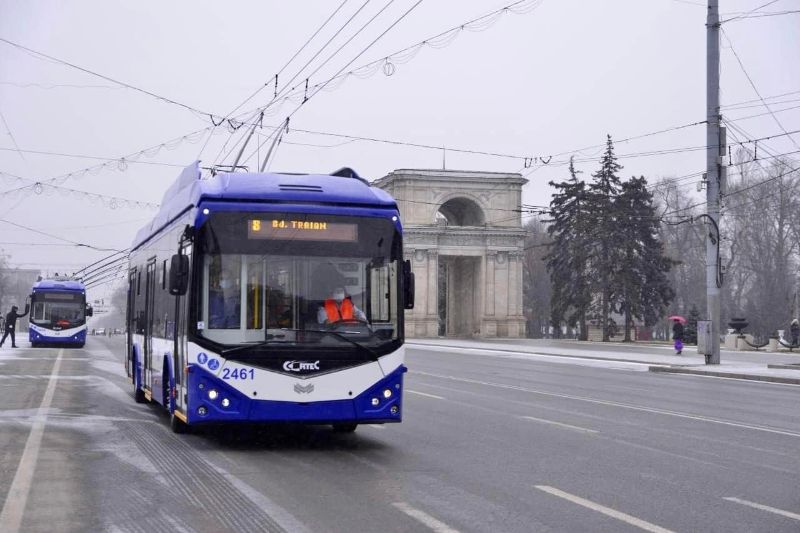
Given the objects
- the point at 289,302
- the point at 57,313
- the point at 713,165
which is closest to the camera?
→ the point at 289,302

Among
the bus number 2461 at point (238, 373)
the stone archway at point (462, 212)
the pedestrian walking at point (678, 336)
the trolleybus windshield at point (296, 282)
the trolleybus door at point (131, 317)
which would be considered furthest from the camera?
the stone archway at point (462, 212)

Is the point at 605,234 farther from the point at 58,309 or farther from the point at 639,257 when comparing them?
the point at 58,309

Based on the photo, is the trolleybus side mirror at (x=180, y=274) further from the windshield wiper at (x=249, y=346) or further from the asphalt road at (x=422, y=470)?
the asphalt road at (x=422, y=470)

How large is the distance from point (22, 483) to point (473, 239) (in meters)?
68.4

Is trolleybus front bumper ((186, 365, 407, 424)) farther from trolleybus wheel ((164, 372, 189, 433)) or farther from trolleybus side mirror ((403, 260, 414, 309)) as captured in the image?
trolleybus wheel ((164, 372, 189, 433))

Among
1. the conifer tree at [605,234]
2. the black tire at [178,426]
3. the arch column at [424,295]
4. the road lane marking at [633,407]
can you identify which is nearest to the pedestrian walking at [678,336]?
the road lane marking at [633,407]

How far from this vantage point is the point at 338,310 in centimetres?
1189

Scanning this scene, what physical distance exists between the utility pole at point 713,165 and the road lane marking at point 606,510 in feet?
85.2

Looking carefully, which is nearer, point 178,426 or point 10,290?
point 178,426

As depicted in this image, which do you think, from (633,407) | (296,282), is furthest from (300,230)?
(633,407)

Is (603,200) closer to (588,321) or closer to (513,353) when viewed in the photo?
(588,321)

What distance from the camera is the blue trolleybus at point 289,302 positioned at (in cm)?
1156

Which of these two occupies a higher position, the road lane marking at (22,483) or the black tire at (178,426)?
the black tire at (178,426)

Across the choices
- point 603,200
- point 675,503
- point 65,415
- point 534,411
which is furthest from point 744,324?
point 675,503
